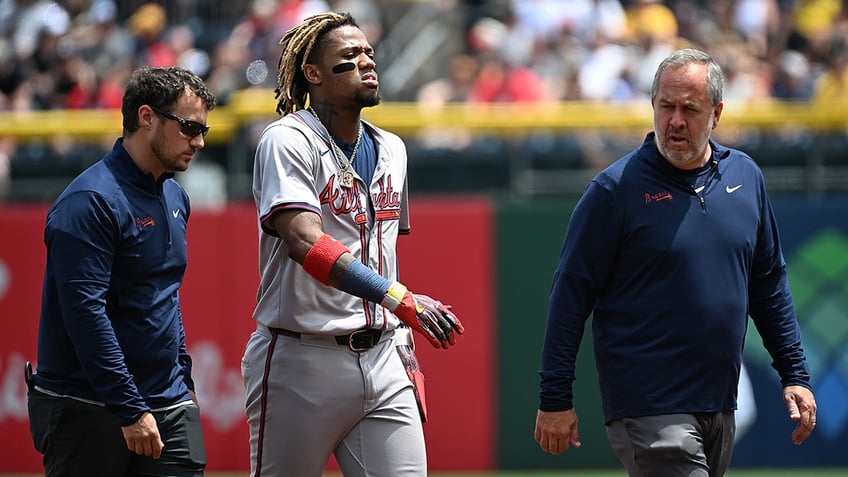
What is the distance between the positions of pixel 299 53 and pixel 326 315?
3.61ft

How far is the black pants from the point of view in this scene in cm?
519

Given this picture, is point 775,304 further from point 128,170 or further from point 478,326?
point 478,326

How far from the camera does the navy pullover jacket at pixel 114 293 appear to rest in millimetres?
4961

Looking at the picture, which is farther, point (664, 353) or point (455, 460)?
point (455, 460)

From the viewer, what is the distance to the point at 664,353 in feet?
16.5

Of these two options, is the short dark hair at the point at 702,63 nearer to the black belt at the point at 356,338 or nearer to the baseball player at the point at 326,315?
the baseball player at the point at 326,315

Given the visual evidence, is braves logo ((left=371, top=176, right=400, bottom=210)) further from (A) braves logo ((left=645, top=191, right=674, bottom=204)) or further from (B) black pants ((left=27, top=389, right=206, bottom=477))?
(B) black pants ((left=27, top=389, right=206, bottom=477))

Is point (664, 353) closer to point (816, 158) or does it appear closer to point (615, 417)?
point (615, 417)

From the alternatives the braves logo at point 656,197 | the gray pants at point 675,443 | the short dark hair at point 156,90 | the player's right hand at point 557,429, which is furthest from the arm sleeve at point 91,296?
the braves logo at point 656,197

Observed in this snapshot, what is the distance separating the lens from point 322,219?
16.7 feet

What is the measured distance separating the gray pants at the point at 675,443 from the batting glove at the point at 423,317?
848mm

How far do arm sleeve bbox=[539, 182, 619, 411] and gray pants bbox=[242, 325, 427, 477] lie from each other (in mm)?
588

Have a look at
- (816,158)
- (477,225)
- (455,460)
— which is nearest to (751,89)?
(816,158)

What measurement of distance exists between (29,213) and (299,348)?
6.56 m
